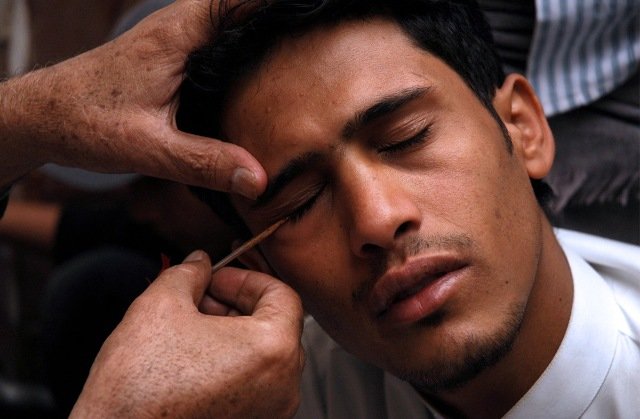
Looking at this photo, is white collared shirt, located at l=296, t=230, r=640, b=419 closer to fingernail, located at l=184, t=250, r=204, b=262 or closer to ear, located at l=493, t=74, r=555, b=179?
ear, located at l=493, t=74, r=555, b=179

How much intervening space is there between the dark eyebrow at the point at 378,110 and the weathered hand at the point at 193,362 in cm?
31

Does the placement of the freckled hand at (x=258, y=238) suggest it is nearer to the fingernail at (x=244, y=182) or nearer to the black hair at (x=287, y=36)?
the fingernail at (x=244, y=182)

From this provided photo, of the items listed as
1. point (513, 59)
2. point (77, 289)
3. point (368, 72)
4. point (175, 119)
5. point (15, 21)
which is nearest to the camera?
point (368, 72)

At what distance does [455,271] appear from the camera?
1.37 meters

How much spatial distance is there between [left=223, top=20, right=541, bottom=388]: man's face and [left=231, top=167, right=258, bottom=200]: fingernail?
0.05 metres

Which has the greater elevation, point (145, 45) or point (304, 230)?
point (145, 45)

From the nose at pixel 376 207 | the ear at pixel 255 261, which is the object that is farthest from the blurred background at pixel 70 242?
the nose at pixel 376 207

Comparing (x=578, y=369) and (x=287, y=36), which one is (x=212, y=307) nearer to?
(x=287, y=36)

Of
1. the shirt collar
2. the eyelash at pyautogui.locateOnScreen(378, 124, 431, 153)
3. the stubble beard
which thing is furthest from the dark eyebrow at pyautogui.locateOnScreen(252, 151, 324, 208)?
the shirt collar

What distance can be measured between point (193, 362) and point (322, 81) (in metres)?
0.54

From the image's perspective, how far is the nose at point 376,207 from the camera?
1.33 m

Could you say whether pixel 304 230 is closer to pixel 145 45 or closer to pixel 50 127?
pixel 145 45

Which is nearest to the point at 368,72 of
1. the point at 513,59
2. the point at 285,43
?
the point at 285,43

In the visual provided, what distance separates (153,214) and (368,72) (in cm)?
129
